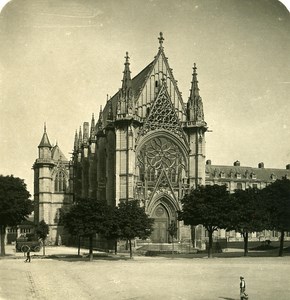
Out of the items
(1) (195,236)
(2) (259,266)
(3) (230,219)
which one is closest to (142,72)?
(1) (195,236)

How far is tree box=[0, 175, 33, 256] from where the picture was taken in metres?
54.0

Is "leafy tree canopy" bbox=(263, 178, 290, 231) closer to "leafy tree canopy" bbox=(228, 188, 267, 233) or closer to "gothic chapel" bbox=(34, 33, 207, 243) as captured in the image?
"leafy tree canopy" bbox=(228, 188, 267, 233)

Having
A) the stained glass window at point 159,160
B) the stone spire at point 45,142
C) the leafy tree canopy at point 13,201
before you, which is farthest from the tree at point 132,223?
the stone spire at point 45,142

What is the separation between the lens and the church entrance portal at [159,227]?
66.2m

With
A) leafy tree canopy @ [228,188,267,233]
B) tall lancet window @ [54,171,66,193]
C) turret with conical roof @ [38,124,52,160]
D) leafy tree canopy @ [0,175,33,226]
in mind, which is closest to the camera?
leafy tree canopy @ [228,188,267,233]

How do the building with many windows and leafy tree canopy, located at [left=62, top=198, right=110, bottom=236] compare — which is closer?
leafy tree canopy, located at [left=62, top=198, right=110, bottom=236]

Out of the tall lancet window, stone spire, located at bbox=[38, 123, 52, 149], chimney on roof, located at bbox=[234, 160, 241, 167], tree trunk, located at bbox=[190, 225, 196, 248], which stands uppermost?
stone spire, located at bbox=[38, 123, 52, 149]

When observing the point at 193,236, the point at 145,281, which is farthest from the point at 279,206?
the point at 145,281

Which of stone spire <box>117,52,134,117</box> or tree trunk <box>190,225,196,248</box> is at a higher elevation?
stone spire <box>117,52,134,117</box>

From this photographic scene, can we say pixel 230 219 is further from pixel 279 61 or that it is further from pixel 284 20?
pixel 284 20

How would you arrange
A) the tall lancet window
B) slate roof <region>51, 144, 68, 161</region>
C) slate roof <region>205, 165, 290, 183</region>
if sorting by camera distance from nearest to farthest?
1. the tall lancet window
2. slate roof <region>51, 144, 68, 161</region>
3. slate roof <region>205, 165, 290, 183</region>

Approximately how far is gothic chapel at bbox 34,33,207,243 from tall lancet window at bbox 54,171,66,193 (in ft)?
83.5

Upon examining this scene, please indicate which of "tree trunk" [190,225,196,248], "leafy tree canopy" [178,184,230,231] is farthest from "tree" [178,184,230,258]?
"tree trunk" [190,225,196,248]

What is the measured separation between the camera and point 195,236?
2584 inches
